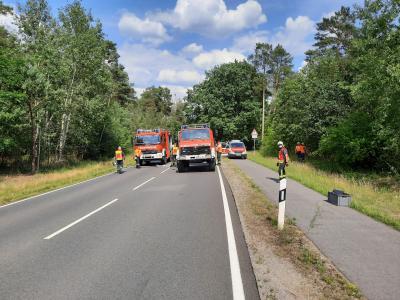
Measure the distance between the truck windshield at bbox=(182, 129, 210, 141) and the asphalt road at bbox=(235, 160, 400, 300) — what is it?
517 inches

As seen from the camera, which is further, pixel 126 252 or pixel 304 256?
pixel 126 252

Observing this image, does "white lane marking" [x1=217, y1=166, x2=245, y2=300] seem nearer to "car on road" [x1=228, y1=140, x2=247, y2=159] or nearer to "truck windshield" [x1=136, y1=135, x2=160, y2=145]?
"truck windshield" [x1=136, y1=135, x2=160, y2=145]

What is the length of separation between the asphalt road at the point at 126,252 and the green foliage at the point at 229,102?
161 ft

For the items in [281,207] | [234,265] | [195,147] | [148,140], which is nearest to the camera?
[234,265]

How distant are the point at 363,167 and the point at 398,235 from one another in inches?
824

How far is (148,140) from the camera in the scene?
31.8 meters

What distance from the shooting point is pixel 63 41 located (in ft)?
107

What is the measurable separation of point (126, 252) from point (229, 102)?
5603cm

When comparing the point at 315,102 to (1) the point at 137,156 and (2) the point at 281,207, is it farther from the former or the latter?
(2) the point at 281,207

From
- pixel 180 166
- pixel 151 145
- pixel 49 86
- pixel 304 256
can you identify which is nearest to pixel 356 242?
pixel 304 256

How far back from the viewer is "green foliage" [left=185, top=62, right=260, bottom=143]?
60.3 meters

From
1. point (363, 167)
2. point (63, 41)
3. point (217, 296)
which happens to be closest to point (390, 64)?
point (363, 167)

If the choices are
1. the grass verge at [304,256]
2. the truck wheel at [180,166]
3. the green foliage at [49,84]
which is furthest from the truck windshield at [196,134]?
the grass verge at [304,256]

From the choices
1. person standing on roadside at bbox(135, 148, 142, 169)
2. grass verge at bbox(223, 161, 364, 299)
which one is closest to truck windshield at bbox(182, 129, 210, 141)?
person standing on roadside at bbox(135, 148, 142, 169)
